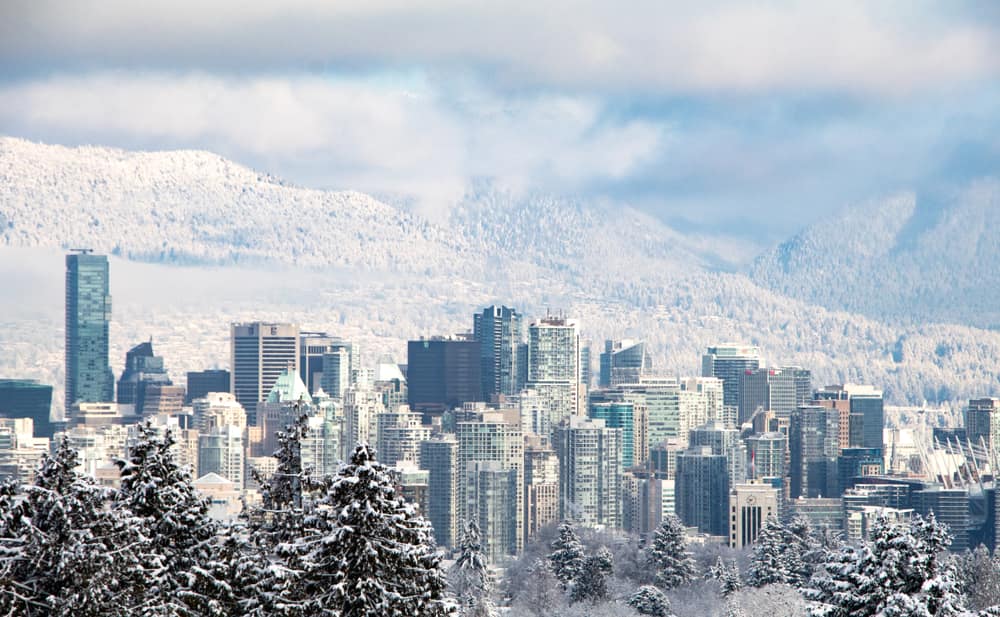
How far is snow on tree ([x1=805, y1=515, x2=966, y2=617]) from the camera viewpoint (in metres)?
25.9

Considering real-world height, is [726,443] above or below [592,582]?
above

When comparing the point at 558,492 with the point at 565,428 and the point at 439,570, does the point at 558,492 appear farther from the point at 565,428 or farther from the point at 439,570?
the point at 439,570

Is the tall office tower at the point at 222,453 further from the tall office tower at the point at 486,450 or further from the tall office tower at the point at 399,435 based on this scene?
the tall office tower at the point at 486,450

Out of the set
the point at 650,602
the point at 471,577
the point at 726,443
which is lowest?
the point at 650,602

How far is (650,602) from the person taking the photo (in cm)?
7412

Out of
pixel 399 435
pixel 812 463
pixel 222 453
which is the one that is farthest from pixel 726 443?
pixel 222 453

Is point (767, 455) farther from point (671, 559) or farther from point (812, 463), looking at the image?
point (671, 559)

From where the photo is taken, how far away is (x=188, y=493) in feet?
86.2

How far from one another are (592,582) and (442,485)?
83.7m

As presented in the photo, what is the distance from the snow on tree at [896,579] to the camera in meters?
25.9

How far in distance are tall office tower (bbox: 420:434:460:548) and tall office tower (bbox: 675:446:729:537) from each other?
18.6 metres

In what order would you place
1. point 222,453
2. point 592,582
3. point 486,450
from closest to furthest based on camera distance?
1. point 592,582
2. point 486,450
3. point 222,453

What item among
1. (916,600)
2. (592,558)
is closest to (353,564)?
(916,600)

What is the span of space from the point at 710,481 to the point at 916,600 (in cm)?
14354
